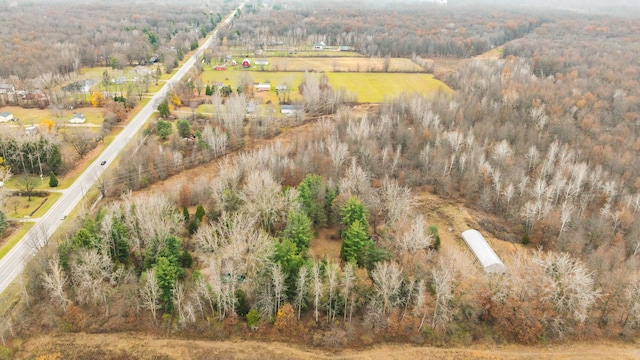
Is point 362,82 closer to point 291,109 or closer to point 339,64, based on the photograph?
point 339,64

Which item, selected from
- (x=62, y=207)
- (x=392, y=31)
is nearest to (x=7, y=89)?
(x=62, y=207)

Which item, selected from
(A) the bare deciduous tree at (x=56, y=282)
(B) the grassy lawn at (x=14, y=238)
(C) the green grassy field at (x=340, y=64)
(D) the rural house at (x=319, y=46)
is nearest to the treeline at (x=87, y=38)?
(C) the green grassy field at (x=340, y=64)

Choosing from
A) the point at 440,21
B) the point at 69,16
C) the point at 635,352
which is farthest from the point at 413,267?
the point at 69,16

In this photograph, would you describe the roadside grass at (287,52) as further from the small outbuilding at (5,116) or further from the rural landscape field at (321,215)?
the small outbuilding at (5,116)

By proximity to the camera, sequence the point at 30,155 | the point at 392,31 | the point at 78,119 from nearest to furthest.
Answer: the point at 30,155
the point at 78,119
the point at 392,31

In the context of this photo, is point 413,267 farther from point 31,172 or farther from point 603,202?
point 31,172
